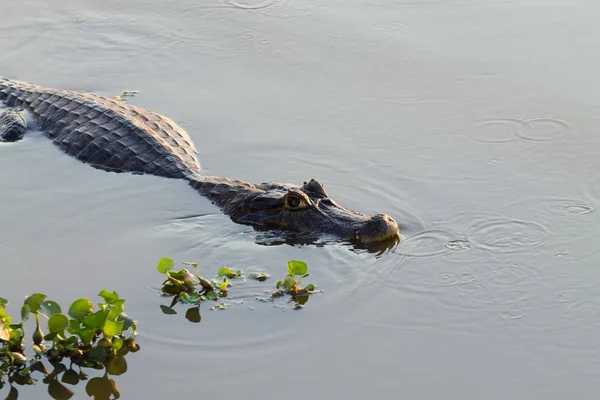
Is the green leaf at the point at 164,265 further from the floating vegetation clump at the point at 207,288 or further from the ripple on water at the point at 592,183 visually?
the ripple on water at the point at 592,183

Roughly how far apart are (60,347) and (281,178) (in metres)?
3.23

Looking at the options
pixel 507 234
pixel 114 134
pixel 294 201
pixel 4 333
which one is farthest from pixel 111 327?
pixel 114 134

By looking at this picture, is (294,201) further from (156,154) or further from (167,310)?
(156,154)

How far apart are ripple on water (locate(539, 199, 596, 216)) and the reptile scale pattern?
10.3 feet

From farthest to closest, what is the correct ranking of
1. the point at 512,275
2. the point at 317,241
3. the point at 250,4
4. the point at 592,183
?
1. the point at 250,4
2. the point at 592,183
3. the point at 317,241
4. the point at 512,275

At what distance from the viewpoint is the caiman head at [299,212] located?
7246mm

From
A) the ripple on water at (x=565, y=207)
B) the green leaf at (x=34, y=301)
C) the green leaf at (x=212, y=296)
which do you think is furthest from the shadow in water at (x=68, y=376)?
the ripple on water at (x=565, y=207)

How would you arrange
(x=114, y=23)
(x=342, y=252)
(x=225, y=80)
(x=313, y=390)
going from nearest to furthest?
(x=313, y=390)
(x=342, y=252)
(x=225, y=80)
(x=114, y=23)

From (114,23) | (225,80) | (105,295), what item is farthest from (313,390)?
(114,23)

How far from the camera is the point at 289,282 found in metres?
6.41

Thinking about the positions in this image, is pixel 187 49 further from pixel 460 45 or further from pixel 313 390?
pixel 313 390

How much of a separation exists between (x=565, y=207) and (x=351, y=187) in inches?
69.3

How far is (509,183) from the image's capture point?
7.93 metres

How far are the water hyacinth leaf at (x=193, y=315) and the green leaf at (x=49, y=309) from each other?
35.5 inches
